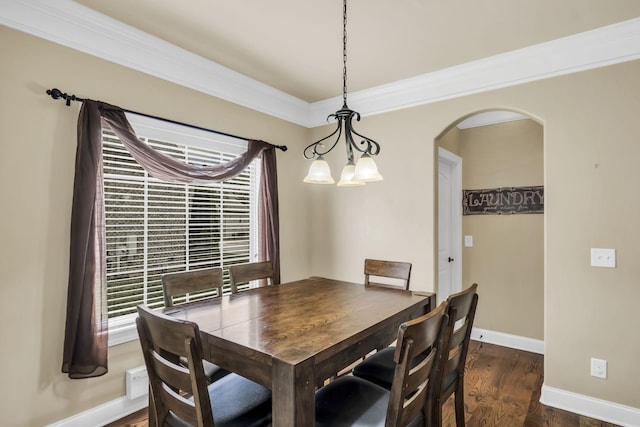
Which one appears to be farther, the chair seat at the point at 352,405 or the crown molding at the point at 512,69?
the crown molding at the point at 512,69

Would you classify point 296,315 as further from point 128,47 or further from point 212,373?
point 128,47

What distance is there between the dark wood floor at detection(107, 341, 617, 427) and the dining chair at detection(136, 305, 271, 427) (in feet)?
3.61

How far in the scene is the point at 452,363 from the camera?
1.65m

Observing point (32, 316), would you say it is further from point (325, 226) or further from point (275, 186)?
point (325, 226)

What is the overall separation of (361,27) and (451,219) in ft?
8.35

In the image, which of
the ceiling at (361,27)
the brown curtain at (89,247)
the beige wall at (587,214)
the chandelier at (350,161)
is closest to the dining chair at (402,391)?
the chandelier at (350,161)

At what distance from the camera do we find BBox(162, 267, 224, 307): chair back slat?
201 centimetres

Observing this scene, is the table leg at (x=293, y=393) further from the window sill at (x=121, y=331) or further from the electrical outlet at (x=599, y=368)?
the electrical outlet at (x=599, y=368)

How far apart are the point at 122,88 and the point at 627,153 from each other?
11.6 ft

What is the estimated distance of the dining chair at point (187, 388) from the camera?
46.8 inches

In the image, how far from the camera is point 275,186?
3.32 metres

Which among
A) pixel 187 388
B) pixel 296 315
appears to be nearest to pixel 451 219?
pixel 296 315

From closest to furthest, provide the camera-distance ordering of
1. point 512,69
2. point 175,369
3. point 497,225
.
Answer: point 175,369 → point 512,69 → point 497,225

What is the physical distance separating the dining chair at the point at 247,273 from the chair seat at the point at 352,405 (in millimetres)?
1065
